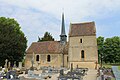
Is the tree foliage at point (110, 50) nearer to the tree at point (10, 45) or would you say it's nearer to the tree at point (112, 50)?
the tree at point (112, 50)

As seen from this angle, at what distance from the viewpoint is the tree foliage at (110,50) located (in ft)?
166

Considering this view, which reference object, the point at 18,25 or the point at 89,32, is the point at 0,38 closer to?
the point at 18,25

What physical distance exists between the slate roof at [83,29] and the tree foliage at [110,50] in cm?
1754

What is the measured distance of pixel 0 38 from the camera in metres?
34.6

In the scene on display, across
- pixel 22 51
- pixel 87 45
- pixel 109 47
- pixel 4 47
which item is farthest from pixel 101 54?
pixel 4 47

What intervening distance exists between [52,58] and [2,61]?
10120 millimetres

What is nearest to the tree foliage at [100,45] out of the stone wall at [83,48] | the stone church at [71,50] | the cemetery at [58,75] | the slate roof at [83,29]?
the stone church at [71,50]

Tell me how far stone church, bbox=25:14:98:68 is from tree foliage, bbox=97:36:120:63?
17.5m

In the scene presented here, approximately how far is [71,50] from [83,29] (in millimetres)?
5003

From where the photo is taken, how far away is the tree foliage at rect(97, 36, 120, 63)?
5048 centimetres

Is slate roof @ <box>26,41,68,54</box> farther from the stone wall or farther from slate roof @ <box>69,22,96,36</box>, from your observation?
slate roof @ <box>69,22,96,36</box>

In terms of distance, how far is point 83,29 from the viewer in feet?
121

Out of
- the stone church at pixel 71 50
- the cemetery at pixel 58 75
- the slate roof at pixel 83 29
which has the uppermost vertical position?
the slate roof at pixel 83 29

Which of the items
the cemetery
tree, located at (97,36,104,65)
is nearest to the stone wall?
the cemetery
